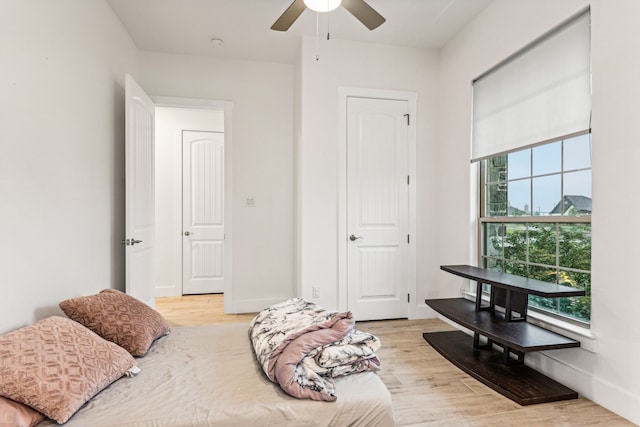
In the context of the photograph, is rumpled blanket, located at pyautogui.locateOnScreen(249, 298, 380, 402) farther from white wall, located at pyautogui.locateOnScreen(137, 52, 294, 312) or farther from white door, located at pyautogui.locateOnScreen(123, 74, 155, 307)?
white wall, located at pyautogui.locateOnScreen(137, 52, 294, 312)

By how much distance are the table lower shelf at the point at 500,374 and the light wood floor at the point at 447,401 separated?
4 centimetres

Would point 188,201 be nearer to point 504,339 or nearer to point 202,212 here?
point 202,212

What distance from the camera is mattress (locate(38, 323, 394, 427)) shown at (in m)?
1.20

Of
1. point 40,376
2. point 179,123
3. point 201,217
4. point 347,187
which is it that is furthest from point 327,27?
point 40,376

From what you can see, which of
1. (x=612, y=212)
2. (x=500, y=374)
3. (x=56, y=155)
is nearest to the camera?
(x=612, y=212)

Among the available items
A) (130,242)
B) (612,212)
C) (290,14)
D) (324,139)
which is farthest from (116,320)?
(612,212)

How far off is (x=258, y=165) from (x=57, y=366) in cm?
282

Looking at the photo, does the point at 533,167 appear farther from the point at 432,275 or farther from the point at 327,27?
the point at 327,27

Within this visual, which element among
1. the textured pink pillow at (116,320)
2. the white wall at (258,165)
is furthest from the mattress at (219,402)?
the white wall at (258,165)

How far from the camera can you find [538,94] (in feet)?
7.97

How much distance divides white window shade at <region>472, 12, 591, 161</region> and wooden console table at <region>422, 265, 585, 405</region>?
1.06m

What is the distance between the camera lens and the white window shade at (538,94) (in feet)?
7.03

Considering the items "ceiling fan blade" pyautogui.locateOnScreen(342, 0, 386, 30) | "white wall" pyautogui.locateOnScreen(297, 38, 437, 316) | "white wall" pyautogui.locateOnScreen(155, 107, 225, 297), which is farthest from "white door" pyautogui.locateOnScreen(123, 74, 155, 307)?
"ceiling fan blade" pyautogui.locateOnScreen(342, 0, 386, 30)

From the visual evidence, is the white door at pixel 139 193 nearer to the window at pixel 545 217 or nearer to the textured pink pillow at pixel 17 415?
→ the textured pink pillow at pixel 17 415
